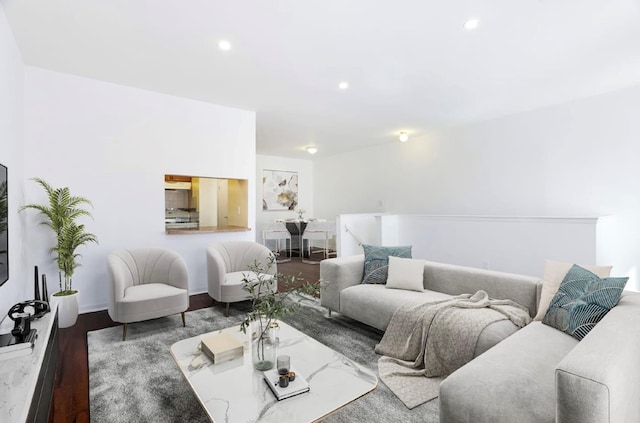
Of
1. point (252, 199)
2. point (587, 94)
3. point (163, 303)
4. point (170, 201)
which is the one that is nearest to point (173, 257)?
point (163, 303)

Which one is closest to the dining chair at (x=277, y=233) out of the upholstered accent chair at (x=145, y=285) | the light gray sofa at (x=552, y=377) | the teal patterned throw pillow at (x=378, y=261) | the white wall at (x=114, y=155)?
the white wall at (x=114, y=155)

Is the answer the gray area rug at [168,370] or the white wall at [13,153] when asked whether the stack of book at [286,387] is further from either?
the white wall at [13,153]

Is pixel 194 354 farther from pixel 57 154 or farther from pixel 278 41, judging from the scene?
pixel 57 154

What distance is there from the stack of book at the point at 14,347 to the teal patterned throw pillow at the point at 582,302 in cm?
→ 308

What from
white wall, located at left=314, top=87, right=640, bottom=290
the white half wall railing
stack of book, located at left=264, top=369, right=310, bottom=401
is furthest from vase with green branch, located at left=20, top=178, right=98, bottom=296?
white wall, located at left=314, top=87, right=640, bottom=290

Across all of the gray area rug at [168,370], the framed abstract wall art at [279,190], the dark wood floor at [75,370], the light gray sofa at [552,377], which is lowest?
the dark wood floor at [75,370]

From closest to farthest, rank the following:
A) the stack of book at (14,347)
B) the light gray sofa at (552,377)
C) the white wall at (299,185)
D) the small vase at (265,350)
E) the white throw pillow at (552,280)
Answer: the light gray sofa at (552,377)
the stack of book at (14,347)
the small vase at (265,350)
the white throw pillow at (552,280)
the white wall at (299,185)

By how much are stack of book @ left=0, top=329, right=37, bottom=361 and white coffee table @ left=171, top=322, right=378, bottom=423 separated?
726 mm

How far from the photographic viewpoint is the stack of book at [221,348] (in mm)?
1841

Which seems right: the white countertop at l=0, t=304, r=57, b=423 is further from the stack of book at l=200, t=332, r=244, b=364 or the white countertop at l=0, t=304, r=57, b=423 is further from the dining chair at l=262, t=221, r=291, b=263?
the dining chair at l=262, t=221, r=291, b=263

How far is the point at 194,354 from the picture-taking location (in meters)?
1.93

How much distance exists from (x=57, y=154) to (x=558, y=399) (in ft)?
15.1

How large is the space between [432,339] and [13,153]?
383 cm

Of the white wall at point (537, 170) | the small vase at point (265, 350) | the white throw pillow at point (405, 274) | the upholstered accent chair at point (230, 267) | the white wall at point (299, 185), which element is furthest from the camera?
the white wall at point (299, 185)
